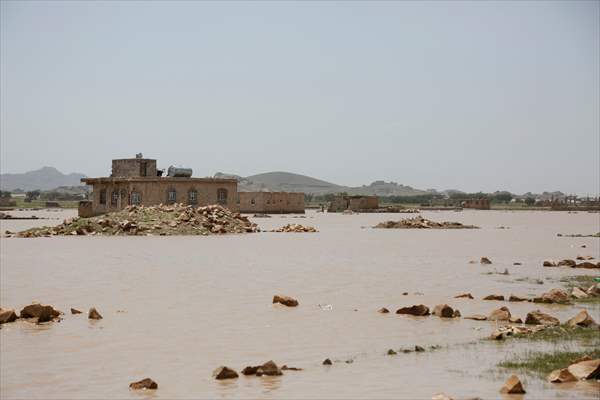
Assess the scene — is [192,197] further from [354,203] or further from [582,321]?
[354,203]

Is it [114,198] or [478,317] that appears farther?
[114,198]

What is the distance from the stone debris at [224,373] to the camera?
7434 mm

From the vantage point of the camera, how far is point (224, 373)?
7.45 meters

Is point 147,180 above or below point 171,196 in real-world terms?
above

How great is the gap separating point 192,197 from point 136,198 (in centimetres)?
324

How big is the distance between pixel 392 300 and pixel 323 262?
763cm

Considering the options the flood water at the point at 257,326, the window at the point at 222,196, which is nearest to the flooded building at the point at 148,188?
the window at the point at 222,196

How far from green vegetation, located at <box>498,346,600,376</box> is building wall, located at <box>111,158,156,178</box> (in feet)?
124

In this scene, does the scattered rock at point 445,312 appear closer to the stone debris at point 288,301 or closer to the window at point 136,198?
the stone debris at point 288,301

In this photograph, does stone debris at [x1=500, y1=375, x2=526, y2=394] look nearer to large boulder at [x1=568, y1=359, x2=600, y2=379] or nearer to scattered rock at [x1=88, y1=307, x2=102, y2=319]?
large boulder at [x1=568, y1=359, x2=600, y2=379]

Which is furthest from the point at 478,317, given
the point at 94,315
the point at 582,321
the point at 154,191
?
the point at 154,191

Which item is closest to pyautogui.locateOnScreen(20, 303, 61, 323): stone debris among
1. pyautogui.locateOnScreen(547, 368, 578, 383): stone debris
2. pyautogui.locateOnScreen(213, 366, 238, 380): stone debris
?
pyautogui.locateOnScreen(213, 366, 238, 380): stone debris

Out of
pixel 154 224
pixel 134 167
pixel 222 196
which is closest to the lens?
pixel 154 224

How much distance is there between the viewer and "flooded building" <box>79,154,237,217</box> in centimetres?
4194
